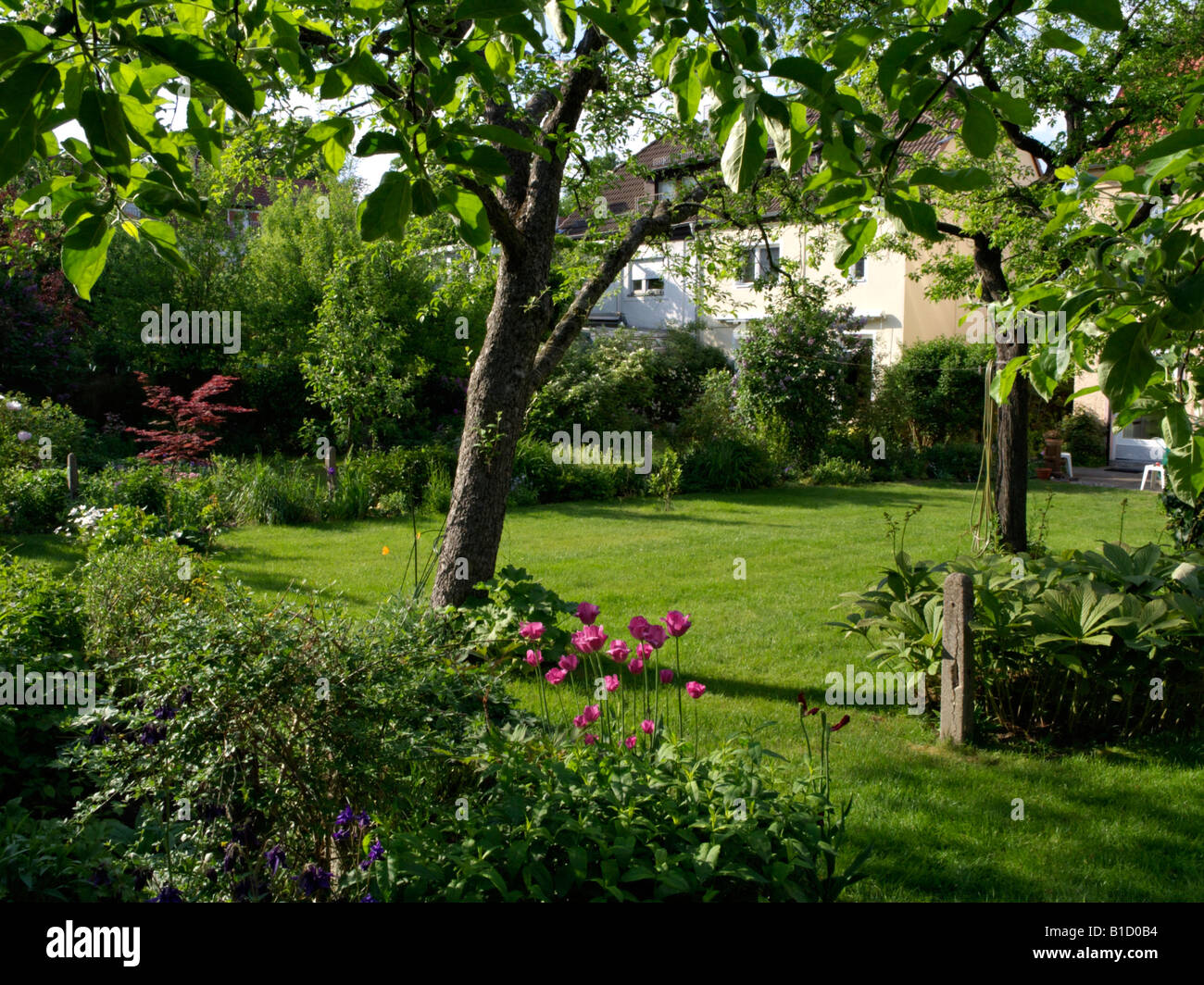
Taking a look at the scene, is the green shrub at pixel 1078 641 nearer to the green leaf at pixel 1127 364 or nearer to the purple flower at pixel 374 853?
the green leaf at pixel 1127 364

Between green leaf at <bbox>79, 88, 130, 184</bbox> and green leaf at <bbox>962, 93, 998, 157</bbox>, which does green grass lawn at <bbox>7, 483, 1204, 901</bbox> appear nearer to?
green leaf at <bbox>79, 88, 130, 184</bbox>

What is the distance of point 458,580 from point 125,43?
4.77 metres

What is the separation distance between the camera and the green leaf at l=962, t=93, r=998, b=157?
2.08 metres

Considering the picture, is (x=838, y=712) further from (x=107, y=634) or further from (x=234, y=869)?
(x=107, y=634)

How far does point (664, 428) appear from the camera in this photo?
18406mm

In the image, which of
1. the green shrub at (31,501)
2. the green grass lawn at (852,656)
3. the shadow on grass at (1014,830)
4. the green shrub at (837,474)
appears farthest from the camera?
the green shrub at (837,474)

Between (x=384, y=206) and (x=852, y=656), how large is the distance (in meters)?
5.63

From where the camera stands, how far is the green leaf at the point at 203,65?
158 centimetres

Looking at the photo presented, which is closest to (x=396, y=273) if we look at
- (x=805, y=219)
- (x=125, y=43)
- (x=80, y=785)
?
(x=805, y=219)

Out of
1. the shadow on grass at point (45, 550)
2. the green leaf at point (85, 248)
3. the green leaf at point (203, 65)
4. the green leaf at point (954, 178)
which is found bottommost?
the shadow on grass at point (45, 550)

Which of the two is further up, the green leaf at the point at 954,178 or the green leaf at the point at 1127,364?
the green leaf at the point at 954,178

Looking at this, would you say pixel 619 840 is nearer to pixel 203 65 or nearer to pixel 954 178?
pixel 954 178

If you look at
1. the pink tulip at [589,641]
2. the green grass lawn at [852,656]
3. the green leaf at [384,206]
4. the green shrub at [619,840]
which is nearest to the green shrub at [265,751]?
the green shrub at [619,840]

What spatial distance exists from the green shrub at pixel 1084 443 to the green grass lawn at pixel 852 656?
6.98 meters
